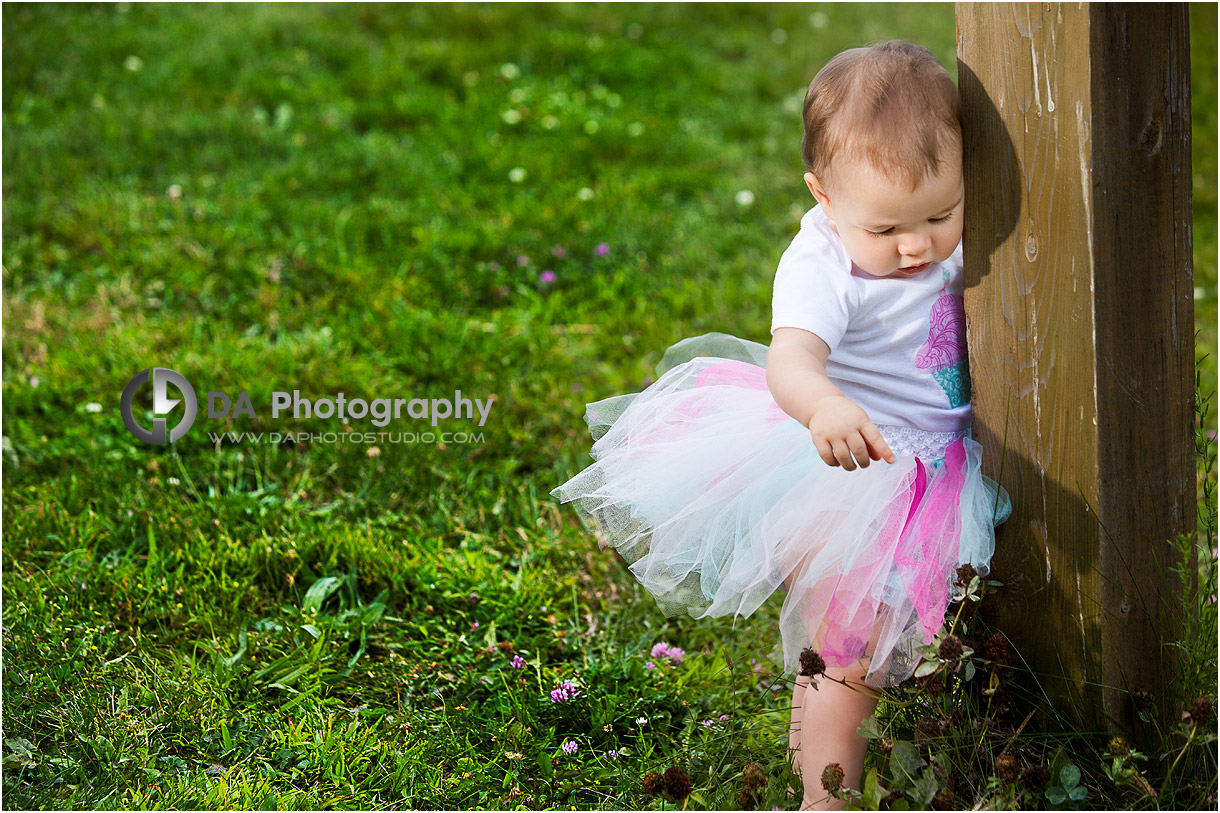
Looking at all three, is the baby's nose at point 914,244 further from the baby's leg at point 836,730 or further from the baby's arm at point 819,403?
the baby's leg at point 836,730

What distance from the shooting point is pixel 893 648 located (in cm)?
189

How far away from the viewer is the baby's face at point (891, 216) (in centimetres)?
186

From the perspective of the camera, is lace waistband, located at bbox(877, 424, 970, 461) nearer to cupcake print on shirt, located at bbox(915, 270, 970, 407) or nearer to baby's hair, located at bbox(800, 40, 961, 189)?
cupcake print on shirt, located at bbox(915, 270, 970, 407)

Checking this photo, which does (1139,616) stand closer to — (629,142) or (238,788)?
(238,788)

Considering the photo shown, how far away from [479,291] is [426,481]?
4.10 ft

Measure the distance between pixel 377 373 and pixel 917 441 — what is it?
2116 mm

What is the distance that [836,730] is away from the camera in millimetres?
1985

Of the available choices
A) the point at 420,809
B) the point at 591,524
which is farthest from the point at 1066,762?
the point at 591,524

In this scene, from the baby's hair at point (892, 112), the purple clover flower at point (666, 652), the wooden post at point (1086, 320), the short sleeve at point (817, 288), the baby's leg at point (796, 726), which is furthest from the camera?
the purple clover flower at point (666, 652)

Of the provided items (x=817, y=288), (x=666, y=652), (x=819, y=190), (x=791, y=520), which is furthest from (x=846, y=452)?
(x=666, y=652)

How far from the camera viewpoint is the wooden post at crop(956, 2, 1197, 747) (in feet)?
5.51

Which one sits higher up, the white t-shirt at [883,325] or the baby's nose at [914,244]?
the baby's nose at [914,244]

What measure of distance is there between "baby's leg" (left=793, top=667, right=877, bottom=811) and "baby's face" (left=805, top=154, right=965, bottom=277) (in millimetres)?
788

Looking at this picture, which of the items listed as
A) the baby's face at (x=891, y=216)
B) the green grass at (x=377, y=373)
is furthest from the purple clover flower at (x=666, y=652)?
the baby's face at (x=891, y=216)
